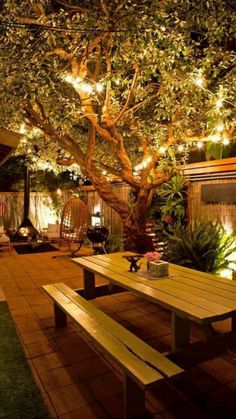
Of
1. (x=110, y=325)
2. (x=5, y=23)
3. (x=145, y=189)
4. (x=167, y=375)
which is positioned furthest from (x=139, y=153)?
(x=167, y=375)

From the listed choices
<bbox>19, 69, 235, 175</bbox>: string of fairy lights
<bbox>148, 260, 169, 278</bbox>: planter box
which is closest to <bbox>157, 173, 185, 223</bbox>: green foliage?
<bbox>19, 69, 235, 175</bbox>: string of fairy lights

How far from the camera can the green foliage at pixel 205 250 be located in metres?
5.62

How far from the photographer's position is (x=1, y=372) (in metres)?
3.16

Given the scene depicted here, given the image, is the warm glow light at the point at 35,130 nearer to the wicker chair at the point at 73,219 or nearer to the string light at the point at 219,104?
the wicker chair at the point at 73,219

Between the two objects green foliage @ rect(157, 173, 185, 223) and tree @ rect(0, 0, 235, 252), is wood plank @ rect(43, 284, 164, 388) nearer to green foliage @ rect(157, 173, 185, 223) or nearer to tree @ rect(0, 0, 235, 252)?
tree @ rect(0, 0, 235, 252)

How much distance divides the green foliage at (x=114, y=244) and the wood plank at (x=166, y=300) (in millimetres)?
5127

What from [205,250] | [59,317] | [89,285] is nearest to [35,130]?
[89,285]

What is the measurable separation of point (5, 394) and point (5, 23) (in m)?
4.91

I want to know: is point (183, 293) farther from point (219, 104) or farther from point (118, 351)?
point (219, 104)

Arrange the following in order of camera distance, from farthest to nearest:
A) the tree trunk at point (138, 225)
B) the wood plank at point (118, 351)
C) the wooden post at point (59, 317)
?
the tree trunk at point (138, 225)
the wooden post at point (59, 317)
the wood plank at point (118, 351)

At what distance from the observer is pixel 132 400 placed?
2.39m

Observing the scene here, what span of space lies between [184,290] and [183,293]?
10 centimetres

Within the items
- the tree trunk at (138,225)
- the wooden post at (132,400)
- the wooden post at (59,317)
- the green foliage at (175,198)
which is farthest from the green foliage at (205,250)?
the wooden post at (132,400)

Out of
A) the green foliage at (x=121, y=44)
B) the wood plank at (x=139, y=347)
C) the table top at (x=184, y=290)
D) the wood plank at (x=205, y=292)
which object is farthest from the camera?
the green foliage at (x=121, y=44)
